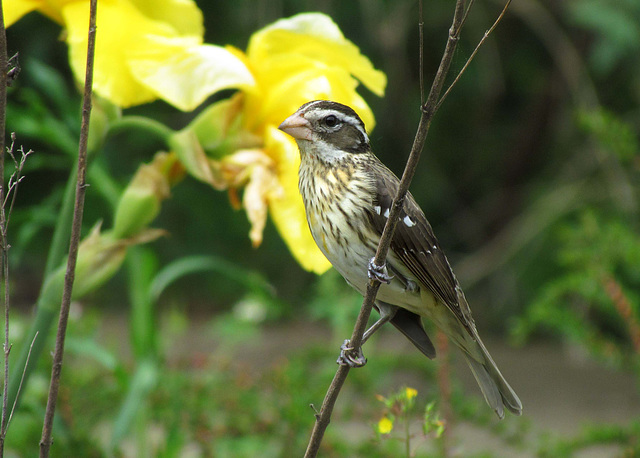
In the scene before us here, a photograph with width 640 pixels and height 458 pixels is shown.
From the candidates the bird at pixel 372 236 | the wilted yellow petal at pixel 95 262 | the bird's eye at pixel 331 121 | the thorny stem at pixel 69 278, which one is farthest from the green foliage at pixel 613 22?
the thorny stem at pixel 69 278

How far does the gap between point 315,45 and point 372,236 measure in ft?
0.86

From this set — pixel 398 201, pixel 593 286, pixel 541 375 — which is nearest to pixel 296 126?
pixel 398 201

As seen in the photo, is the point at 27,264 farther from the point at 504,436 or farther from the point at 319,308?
the point at 504,436

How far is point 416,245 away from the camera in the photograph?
40.5 inches

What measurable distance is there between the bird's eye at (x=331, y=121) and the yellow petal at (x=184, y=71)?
0.11 meters

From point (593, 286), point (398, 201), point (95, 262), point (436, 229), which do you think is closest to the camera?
point (398, 201)

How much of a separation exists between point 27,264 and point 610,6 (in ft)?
8.79

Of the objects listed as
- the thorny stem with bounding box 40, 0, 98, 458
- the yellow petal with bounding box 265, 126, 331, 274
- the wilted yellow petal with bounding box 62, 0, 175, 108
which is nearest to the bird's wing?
the yellow petal with bounding box 265, 126, 331, 274

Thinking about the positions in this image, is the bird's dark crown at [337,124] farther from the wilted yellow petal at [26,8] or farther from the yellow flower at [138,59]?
the wilted yellow petal at [26,8]

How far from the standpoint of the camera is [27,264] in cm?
347

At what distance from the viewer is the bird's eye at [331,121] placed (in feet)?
3.07

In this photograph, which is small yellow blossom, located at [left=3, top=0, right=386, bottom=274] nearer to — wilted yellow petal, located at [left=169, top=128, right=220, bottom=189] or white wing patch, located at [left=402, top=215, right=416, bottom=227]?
wilted yellow petal, located at [left=169, top=128, right=220, bottom=189]

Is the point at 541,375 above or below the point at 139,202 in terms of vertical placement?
below

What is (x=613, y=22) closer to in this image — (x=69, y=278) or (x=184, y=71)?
(x=184, y=71)
